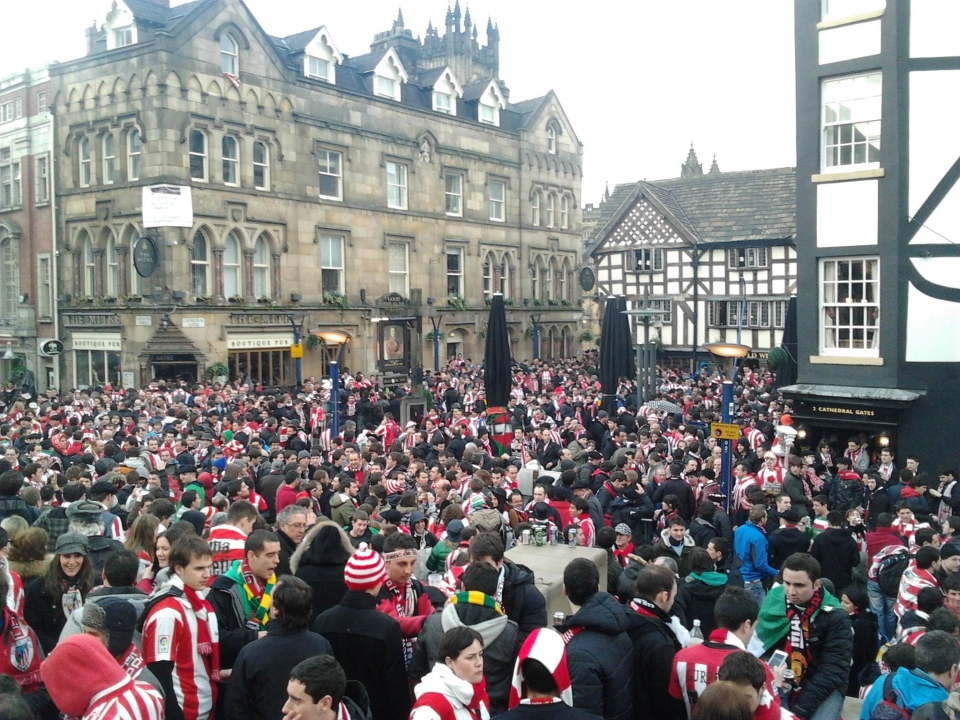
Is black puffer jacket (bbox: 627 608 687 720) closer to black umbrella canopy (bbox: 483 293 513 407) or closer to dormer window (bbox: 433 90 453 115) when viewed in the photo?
black umbrella canopy (bbox: 483 293 513 407)

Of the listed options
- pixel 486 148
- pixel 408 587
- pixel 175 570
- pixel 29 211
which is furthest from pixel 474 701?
pixel 486 148

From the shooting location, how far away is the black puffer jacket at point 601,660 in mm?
4410

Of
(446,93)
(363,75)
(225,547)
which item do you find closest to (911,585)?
(225,547)

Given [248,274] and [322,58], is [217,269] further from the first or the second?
[322,58]

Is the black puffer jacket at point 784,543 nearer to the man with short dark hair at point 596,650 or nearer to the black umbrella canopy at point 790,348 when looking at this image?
the man with short dark hair at point 596,650

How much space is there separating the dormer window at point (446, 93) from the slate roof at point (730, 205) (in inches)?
369

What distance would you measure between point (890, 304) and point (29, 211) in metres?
30.2

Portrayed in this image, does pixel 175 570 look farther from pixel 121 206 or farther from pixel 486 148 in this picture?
pixel 486 148

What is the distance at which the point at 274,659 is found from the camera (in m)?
4.23

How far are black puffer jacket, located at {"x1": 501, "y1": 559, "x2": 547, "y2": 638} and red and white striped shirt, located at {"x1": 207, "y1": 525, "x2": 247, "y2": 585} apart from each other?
2074 millimetres

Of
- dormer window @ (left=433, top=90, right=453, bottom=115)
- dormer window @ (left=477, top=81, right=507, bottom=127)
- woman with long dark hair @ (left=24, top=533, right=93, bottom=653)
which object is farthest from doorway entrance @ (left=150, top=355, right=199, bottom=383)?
woman with long dark hair @ (left=24, top=533, right=93, bottom=653)

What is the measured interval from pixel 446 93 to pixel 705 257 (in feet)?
46.4

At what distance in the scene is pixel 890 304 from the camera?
51.3ft

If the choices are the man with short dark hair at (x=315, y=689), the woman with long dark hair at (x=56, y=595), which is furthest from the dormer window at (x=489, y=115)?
Result: the man with short dark hair at (x=315, y=689)
